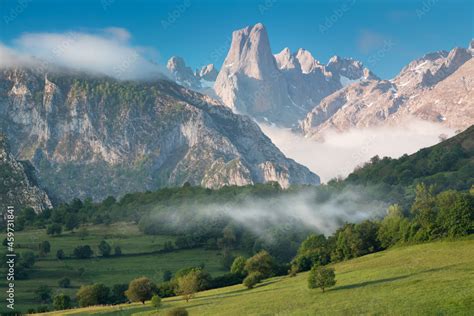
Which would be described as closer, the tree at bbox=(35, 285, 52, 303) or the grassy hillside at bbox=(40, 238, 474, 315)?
the grassy hillside at bbox=(40, 238, 474, 315)

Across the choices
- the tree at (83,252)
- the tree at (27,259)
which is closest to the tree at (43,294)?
the tree at (27,259)

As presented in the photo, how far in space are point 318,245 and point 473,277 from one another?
78.2 metres

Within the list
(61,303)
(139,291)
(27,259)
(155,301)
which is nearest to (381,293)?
(155,301)

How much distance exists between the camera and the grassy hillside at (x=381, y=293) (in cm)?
5748

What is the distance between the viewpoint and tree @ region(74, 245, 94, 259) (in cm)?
17938

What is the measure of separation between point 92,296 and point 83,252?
2756 inches

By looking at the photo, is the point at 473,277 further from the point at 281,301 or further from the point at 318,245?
the point at 318,245

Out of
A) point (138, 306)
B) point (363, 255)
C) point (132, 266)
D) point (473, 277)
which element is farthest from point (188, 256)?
point (473, 277)

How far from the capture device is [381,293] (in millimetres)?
65250

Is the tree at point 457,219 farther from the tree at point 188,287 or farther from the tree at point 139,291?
the tree at point 139,291

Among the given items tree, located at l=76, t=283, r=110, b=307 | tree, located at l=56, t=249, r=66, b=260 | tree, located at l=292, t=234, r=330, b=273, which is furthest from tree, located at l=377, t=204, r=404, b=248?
tree, located at l=56, t=249, r=66, b=260

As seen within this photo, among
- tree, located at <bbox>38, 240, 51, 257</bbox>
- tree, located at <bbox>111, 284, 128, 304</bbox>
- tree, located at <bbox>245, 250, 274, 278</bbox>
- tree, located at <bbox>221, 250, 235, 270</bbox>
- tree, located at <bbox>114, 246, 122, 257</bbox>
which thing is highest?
tree, located at <bbox>38, 240, 51, 257</bbox>

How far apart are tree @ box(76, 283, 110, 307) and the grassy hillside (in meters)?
15.2

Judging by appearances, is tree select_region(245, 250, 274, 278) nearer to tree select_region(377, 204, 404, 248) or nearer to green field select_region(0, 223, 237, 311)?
tree select_region(377, 204, 404, 248)
